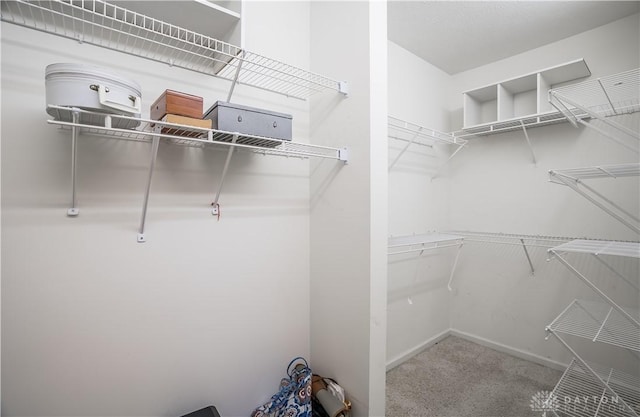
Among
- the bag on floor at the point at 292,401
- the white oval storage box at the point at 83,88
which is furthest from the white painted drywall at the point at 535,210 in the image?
the white oval storage box at the point at 83,88

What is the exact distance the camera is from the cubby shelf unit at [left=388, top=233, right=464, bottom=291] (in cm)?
201

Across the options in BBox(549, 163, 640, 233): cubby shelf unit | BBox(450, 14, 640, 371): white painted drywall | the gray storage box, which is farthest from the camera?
BBox(450, 14, 640, 371): white painted drywall

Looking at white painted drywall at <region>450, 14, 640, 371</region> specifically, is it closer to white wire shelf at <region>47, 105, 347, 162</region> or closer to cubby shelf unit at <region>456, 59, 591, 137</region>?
cubby shelf unit at <region>456, 59, 591, 137</region>

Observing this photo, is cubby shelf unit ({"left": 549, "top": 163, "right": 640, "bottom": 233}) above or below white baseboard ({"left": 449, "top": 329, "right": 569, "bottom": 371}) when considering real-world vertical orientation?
above

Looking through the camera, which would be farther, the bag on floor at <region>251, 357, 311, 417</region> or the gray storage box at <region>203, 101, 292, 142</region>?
the bag on floor at <region>251, 357, 311, 417</region>

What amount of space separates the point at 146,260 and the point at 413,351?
2.09 metres

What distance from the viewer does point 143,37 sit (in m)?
1.13

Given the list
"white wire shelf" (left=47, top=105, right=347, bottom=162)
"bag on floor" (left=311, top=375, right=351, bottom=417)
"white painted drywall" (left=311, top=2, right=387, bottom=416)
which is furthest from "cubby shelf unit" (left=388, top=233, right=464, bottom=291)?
"white wire shelf" (left=47, top=105, right=347, bottom=162)

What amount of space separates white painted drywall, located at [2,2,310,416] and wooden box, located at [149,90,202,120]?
282mm

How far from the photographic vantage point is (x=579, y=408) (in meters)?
1.60

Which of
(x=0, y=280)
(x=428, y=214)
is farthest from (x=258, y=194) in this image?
(x=428, y=214)

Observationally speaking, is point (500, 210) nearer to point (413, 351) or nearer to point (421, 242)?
point (421, 242)

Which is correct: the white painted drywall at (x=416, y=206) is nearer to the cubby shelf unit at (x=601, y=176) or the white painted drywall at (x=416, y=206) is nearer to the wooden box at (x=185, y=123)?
the cubby shelf unit at (x=601, y=176)

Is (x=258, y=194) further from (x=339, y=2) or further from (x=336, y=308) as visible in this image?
(x=339, y=2)
